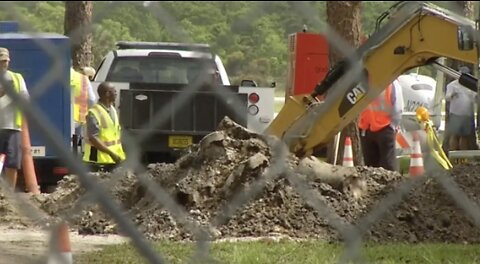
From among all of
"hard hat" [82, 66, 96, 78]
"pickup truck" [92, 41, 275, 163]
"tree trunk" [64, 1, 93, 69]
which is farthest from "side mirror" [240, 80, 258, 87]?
"hard hat" [82, 66, 96, 78]

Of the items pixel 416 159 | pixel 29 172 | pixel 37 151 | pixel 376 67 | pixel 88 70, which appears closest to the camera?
pixel 88 70

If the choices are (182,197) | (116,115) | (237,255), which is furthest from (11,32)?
(182,197)

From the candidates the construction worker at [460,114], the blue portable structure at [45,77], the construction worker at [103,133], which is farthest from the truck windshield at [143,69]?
the construction worker at [460,114]

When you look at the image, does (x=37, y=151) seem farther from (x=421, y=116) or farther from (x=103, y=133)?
(x=421, y=116)

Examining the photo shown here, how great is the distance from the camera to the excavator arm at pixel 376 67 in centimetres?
398

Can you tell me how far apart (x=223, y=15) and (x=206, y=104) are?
346 cm

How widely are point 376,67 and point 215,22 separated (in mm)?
2766

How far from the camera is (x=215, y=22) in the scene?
2.34m

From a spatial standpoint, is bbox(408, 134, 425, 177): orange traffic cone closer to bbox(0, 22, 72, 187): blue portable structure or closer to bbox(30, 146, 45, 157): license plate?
bbox(0, 22, 72, 187): blue portable structure

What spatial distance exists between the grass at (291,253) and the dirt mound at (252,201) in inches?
14.7

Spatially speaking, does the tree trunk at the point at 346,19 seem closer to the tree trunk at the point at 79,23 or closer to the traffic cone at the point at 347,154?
the tree trunk at the point at 79,23

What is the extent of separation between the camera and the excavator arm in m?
3.98

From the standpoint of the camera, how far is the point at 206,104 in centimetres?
577

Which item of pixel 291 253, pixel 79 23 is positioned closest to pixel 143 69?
pixel 291 253
